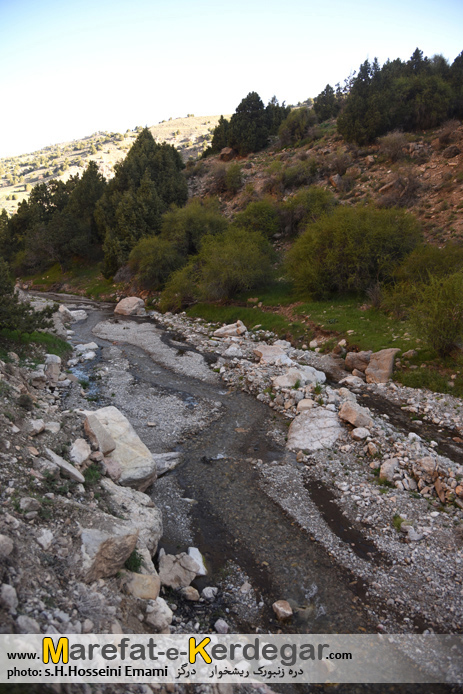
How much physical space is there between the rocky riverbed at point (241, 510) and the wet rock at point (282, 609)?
0.73ft

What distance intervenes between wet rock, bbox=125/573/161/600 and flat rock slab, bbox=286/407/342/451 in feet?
30.0

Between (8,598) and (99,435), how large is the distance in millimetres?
6991

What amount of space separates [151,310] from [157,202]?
72.4 ft

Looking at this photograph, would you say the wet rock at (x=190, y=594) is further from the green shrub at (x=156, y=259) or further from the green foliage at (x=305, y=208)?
the green shrub at (x=156, y=259)

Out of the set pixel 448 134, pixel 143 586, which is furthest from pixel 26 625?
pixel 448 134

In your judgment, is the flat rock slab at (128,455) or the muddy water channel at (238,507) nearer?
the muddy water channel at (238,507)

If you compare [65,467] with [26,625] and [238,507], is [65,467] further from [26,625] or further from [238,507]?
[238,507]

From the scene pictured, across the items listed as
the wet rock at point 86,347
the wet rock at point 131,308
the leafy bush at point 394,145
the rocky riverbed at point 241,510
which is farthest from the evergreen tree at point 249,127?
the rocky riverbed at point 241,510

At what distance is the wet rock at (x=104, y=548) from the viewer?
7.79 meters

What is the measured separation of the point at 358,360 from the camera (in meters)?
24.7

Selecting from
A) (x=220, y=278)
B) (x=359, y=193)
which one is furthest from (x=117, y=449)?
(x=359, y=193)

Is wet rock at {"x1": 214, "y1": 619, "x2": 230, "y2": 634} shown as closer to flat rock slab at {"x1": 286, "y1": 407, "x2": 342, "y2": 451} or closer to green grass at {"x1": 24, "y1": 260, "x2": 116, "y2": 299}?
flat rock slab at {"x1": 286, "y1": 407, "x2": 342, "y2": 451}

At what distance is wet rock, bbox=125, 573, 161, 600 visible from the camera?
8281 mm

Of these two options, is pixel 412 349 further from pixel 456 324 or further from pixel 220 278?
pixel 220 278
